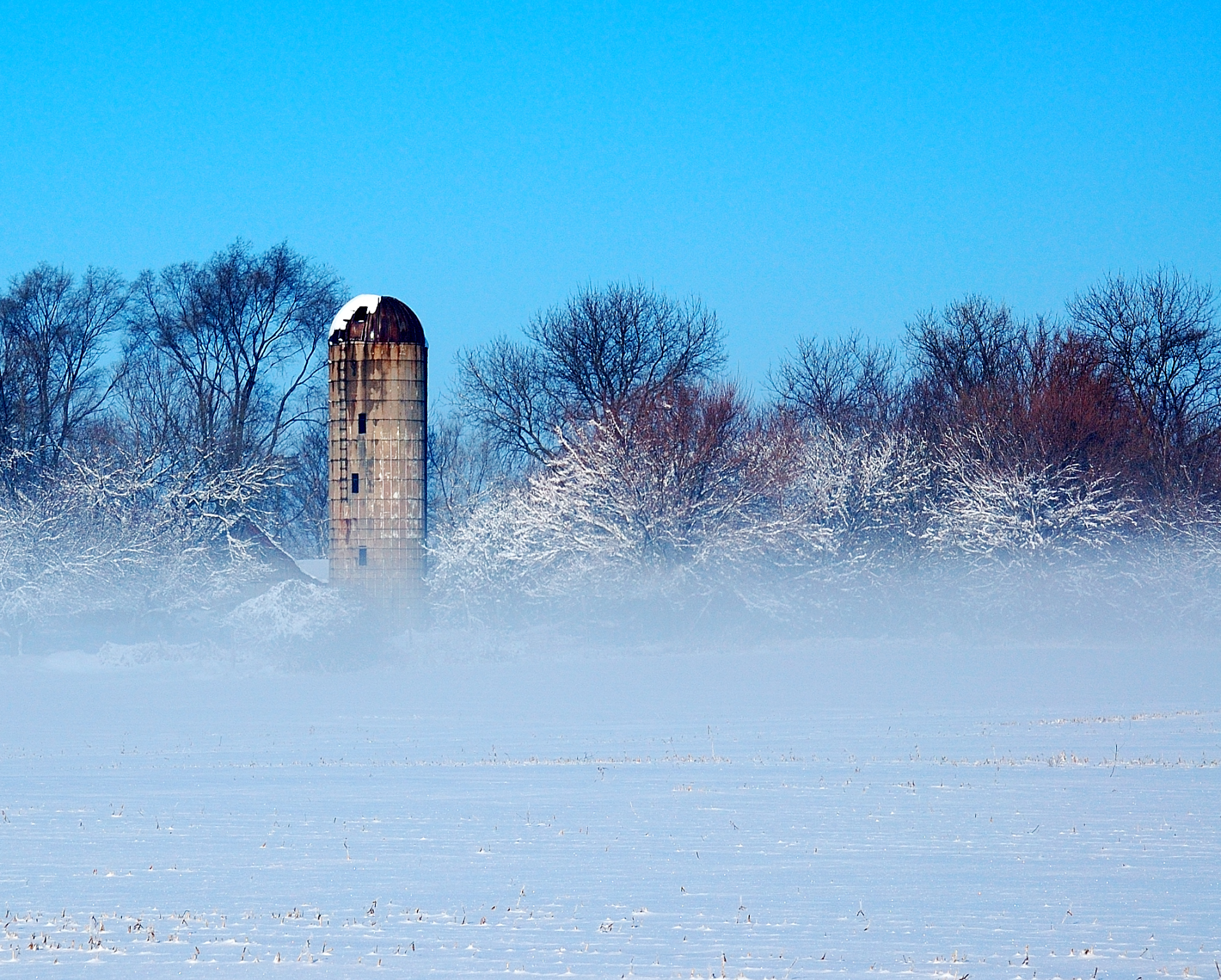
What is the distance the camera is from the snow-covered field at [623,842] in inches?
384

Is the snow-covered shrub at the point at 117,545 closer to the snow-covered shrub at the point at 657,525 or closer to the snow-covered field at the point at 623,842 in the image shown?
the snow-covered shrub at the point at 657,525

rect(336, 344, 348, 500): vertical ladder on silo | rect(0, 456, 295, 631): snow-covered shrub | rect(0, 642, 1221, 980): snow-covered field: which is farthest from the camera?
rect(336, 344, 348, 500): vertical ladder on silo

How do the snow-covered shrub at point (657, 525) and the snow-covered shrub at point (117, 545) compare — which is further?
the snow-covered shrub at point (657, 525)

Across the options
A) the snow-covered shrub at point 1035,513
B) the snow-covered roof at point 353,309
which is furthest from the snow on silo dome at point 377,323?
the snow-covered shrub at point 1035,513

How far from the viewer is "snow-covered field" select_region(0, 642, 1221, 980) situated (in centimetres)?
974

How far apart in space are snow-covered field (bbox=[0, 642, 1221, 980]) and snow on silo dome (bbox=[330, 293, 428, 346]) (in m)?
17.9

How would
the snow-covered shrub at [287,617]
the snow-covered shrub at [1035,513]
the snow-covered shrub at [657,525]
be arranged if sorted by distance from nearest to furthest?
A: the snow-covered shrub at [287,617], the snow-covered shrub at [657,525], the snow-covered shrub at [1035,513]

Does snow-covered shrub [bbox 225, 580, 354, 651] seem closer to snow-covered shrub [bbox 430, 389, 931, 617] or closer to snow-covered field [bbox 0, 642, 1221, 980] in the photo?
snow-covered shrub [bbox 430, 389, 931, 617]

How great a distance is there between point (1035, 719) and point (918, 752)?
20.4 ft

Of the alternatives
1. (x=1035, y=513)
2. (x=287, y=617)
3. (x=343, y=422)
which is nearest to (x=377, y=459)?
(x=343, y=422)

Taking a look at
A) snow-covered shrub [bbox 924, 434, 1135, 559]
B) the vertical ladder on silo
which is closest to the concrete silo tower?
the vertical ladder on silo

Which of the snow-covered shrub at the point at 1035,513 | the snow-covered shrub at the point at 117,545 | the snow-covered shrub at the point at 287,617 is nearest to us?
the snow-covered shrub at the point at 287,617

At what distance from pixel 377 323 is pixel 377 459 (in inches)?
157

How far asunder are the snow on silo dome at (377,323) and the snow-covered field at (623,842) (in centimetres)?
1787
